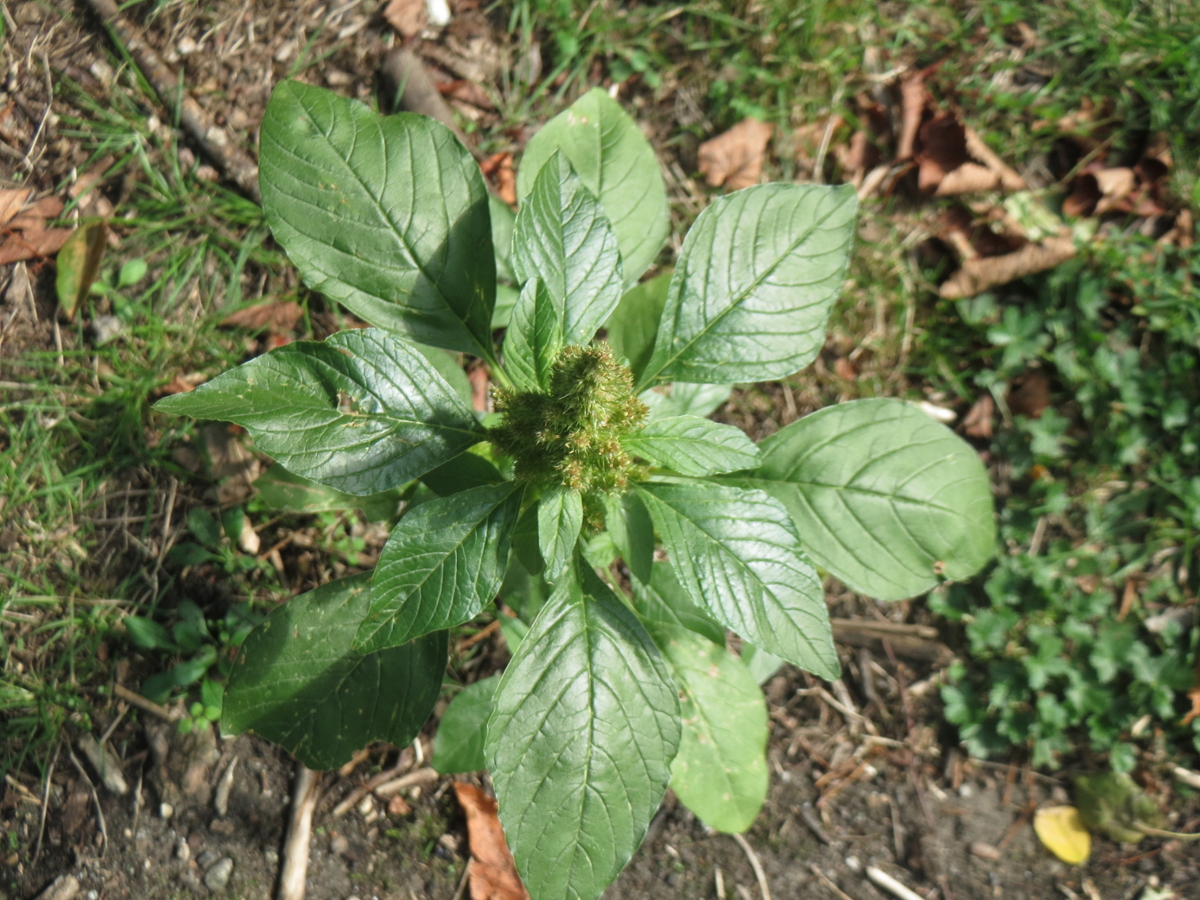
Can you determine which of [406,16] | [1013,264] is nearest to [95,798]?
[406,16]

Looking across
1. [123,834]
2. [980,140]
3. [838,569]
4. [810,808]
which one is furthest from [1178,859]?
[123,834]

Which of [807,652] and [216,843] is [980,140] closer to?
[807,652]

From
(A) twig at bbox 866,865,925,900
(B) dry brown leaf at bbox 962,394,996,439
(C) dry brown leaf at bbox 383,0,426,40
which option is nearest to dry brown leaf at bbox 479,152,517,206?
(C) dry brown leaf at bbox 383,0,426,40

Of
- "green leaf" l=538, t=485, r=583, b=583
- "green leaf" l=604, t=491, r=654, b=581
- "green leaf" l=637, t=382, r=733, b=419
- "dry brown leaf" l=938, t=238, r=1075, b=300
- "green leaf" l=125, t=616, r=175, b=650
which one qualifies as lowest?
"dry brown leaf" l=938, t=238, r=1075, b=300

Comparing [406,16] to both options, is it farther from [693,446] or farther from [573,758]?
[573,758]

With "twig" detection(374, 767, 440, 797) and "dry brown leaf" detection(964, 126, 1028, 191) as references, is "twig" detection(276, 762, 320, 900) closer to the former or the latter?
"twig" detection(374, 767, 440, 797)
